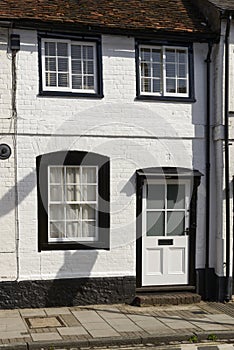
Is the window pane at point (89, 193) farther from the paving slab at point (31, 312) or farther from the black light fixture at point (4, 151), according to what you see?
the paving slab at point (31, 312)

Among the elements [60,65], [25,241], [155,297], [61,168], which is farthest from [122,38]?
[155,297]

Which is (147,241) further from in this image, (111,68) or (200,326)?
(111,68)

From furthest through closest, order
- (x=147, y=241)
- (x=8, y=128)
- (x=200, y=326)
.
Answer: (x=147, y=241) → (x=8, y=128) → (x=200, y=326)

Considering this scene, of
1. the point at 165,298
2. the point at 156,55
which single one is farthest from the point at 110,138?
the point at 165,298

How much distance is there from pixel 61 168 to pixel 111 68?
229cm

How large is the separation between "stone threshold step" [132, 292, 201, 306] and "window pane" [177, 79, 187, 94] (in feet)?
14.1

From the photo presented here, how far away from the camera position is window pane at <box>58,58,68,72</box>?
10.7 meters

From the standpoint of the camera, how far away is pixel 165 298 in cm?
1079

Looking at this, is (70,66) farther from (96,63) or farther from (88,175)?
(88,175)

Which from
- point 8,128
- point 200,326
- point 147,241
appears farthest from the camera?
point 147,241

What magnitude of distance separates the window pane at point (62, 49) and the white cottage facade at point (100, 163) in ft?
0.07

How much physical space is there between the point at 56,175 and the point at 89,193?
0.77 m

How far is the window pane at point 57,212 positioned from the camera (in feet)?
34.7

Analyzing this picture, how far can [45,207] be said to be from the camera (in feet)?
34.4
